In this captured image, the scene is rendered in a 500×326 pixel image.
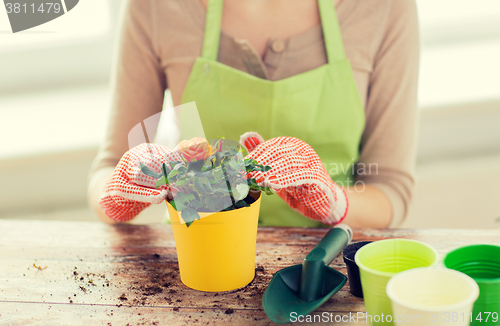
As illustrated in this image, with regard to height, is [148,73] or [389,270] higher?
[148,73]

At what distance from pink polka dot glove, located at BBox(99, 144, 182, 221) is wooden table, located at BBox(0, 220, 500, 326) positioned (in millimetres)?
83

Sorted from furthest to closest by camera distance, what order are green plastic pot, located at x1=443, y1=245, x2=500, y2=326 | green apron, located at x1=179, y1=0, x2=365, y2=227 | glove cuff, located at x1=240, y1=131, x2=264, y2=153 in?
1. green apron, located at x1=179, y1=0, x2=365, y2=227
2. glove cuff, located at x1=240, y1=131, x2=264, y2=153
3. green plastic pot, located at x1=443, y1=245, x2=500, y2=326

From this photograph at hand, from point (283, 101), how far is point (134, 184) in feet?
1.33

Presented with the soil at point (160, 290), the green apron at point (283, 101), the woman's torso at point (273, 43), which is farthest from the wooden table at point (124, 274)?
the woman's torso at point (273, 43)

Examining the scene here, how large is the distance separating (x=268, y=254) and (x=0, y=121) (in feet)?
4.20

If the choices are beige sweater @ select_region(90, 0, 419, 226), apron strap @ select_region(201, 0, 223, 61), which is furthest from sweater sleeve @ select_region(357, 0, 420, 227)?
apron strap @ select_region(201, 0, 223, 61)

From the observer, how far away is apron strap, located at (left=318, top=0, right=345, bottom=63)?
84cm

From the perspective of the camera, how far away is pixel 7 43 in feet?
4.64

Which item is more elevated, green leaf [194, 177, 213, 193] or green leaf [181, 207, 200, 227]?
green leaf [194, 177, 213, 193]

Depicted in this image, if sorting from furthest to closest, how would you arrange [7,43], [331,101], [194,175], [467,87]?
[467,87] < [7,43] < [331,101] < [194,175]

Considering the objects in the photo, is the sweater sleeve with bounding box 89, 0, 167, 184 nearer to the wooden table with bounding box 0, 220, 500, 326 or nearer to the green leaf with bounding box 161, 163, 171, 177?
the wooden table with bounding box 0, 220, 500, 326

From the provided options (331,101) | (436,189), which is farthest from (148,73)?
(436,189)

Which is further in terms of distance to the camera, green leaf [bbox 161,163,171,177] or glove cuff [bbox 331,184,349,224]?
glove cuff [bbox 331,184,349,224]

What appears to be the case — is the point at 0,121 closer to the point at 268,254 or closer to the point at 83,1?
the point at 83,1
